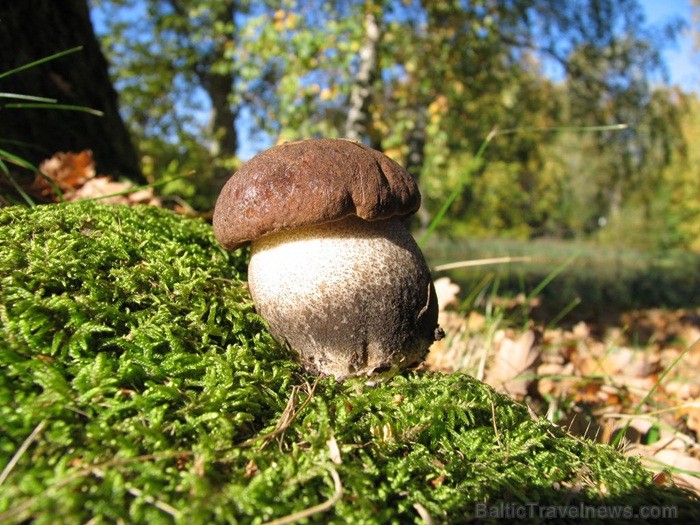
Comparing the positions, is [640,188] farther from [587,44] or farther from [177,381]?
[177,381]

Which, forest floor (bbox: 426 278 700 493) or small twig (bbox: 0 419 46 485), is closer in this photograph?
small twig (bbox: 0 419 46 485)

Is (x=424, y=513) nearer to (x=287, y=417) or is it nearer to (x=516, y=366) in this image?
(x=287, y=417)

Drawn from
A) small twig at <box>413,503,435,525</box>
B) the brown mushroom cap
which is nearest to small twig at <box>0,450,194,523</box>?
small twig at <box>413,503,435,525</box>

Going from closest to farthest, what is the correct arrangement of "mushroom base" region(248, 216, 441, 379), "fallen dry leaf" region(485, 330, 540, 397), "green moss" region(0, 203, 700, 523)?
"green moss" region(0, 203, 700, 523) → "mushroom base" region(248, 216, 441, 379) → "fallen dry leaf" region(485, 330, 540, 397)

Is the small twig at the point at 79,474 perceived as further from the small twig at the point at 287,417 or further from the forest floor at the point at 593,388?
the forest floor at the point at 593,388

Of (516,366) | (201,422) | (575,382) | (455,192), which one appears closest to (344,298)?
(201,422)

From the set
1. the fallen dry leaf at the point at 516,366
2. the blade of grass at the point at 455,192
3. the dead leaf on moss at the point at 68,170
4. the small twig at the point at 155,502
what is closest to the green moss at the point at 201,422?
→ the small twig at the point at 155,502

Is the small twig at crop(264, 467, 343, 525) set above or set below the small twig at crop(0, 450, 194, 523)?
below

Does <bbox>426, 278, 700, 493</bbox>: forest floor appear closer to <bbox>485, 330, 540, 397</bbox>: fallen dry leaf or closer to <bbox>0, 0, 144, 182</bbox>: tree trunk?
<bbox>485, 330, 540, 397</bbox>: fallen dry leaf
